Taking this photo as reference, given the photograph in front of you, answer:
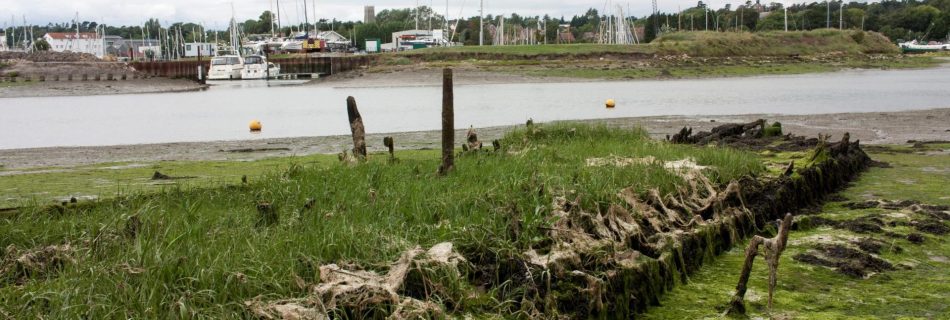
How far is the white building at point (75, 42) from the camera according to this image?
159788mm

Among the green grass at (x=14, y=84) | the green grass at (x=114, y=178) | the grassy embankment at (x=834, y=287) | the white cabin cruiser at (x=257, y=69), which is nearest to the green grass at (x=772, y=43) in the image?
the white cabin cruiser at (x=257, y=69)

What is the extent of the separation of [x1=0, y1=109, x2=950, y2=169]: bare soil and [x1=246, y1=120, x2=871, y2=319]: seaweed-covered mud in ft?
25.5

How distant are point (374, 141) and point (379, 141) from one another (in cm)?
12

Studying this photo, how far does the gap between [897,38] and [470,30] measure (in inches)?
2933

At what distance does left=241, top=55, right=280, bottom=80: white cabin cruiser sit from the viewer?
8231cm

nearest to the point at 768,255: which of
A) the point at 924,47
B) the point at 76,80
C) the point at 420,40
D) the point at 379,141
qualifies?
the point at 379,141

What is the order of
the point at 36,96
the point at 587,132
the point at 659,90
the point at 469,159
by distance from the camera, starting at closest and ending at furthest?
the point at 469,159, the point at 587,132, the point at 659,90, the point at 36,96

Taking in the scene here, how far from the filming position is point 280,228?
7.07 m

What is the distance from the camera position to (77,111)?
137 feet

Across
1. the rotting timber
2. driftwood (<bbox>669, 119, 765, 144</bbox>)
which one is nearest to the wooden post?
the rotting timber

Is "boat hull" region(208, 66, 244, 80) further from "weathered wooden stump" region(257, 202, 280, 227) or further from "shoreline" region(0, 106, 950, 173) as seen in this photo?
"weathered wooden stump" region(257, 202, 280, 227)

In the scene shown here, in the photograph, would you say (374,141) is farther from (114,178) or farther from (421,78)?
(421,78)

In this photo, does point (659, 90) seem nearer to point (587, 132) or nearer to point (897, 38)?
point (587, 132)

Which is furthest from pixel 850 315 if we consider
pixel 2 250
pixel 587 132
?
pixel 587 132
